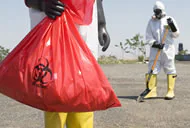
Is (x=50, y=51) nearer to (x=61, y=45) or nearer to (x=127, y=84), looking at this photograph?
(x=61, y=45)

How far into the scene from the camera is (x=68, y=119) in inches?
94.7

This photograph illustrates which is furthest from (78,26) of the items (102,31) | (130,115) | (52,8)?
(130,115)

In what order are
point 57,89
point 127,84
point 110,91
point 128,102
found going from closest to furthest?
point 57,89, point 110,91, point 128,102, point 127,84

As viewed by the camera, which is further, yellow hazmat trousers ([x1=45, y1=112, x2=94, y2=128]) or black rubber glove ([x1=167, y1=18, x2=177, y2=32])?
black rubber glove ([x1=167, y1=18, x2=177, y2=32])

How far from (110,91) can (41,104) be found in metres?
0.38

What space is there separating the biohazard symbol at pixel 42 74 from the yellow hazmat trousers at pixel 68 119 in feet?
1.33

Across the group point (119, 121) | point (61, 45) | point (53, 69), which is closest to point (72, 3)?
point (61, 45)

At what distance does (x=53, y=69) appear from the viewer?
1.95m

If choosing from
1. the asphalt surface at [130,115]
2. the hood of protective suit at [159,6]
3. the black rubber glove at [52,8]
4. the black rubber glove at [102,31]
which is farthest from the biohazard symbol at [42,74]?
the hood of protective suit at [159,6]

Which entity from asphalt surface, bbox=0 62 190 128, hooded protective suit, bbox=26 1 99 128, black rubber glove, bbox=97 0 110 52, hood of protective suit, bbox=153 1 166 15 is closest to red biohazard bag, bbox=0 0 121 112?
hooded protective suit, bbox=26 1 99 128

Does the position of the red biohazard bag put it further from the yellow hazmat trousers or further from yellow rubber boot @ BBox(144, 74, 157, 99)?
yellow rubber boot @ BBox(144, 74, 157, 99)

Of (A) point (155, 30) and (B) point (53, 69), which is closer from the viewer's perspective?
(B) point (53, 69)

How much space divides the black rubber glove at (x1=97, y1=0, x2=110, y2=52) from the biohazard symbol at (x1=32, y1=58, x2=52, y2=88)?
27.6 inches

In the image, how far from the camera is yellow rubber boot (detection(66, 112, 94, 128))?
235 cm
